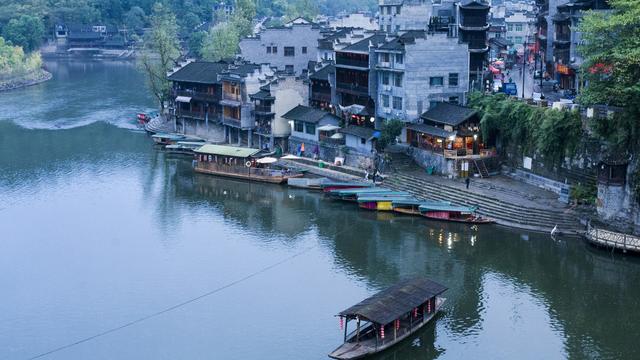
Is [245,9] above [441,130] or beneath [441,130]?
above

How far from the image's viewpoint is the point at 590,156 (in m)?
68.1

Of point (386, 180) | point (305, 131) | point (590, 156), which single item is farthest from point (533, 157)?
Answer: point (305, 131)

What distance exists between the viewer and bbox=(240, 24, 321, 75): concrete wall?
375 ft

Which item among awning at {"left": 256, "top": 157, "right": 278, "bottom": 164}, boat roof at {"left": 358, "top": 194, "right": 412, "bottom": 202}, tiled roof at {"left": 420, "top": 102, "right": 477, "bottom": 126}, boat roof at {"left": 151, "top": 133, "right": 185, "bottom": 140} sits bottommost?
boat roof at {"left": 358, "top": 194, "right": 412, "bottom": 202}

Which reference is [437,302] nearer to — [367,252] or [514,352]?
[514,352]

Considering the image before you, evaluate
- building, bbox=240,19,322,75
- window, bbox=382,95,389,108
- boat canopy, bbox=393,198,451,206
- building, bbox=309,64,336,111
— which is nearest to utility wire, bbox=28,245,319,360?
boat canopy, bbox=393,198,451,206

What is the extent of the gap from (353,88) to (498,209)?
86.6 feet

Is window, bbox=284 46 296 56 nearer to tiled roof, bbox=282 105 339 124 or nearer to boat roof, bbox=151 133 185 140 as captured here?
boat roof, bbox=151 133 185 140

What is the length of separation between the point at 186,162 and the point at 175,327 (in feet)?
153

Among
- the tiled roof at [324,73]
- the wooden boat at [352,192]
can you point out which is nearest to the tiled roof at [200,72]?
the tiled roof at [324,73]

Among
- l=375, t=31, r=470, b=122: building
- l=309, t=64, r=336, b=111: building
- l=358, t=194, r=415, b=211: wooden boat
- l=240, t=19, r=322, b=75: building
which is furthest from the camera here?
l=240, t=19, r=322, b=75: building

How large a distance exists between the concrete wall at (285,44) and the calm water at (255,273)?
3150cm

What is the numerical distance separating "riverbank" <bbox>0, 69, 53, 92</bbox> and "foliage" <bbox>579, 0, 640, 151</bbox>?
12440 centimetres

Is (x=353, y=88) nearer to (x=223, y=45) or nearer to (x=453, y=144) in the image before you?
(x=453, y=144)
